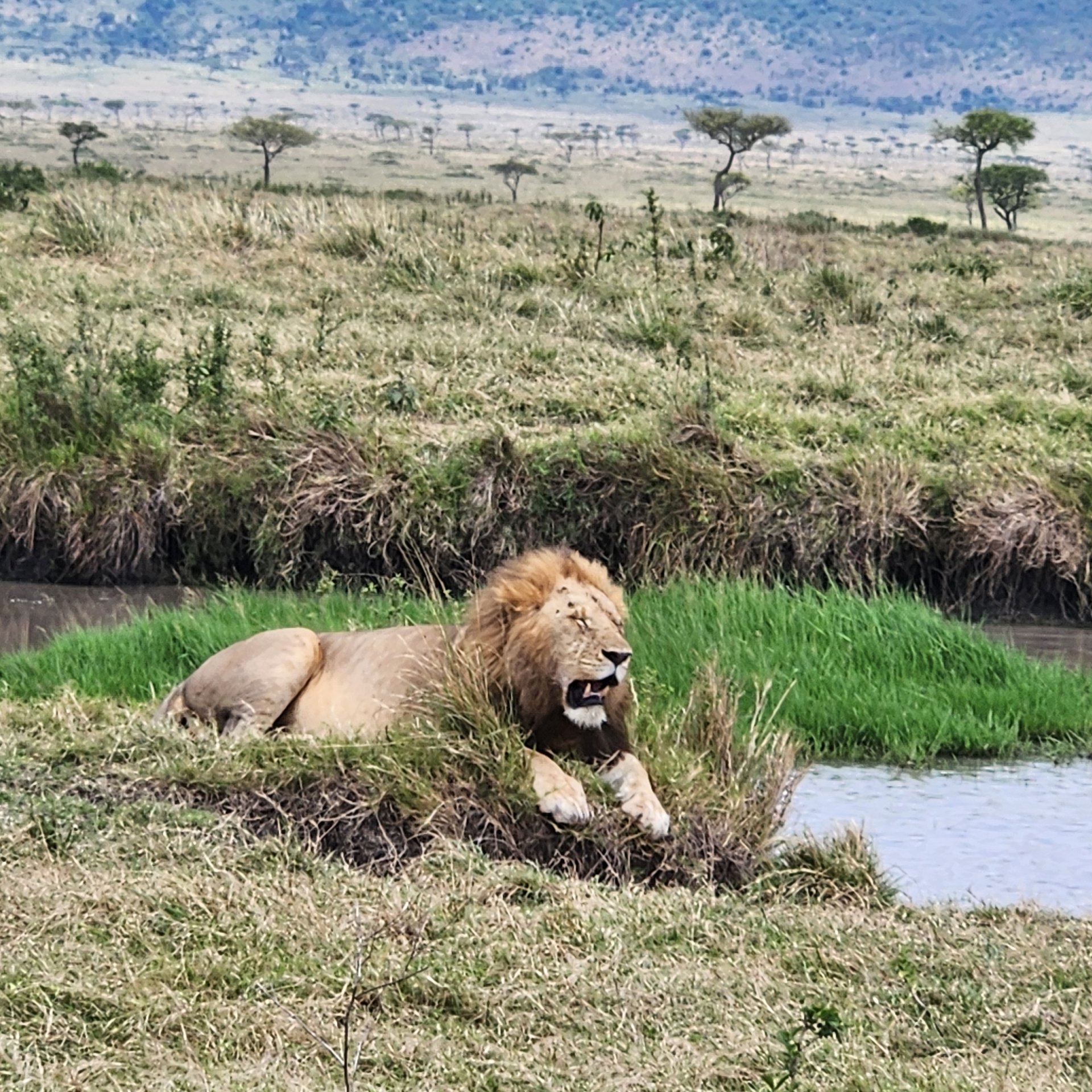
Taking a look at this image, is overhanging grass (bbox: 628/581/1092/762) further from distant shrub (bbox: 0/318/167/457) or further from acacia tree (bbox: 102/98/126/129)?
acacia tree (bbox: 102/98/126/129)

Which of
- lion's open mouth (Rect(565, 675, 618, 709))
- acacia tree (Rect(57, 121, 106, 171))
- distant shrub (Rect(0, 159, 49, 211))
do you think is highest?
lion's open mouth (Rect(565, 675, 618, 709))

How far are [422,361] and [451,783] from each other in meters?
8.48

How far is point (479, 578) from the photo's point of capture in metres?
12.4

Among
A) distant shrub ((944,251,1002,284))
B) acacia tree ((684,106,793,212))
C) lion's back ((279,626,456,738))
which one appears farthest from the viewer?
acacia tree ((684,106,793,212))

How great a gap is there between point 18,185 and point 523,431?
42.4 feet

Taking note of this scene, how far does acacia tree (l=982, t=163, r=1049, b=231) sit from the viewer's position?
189 feet

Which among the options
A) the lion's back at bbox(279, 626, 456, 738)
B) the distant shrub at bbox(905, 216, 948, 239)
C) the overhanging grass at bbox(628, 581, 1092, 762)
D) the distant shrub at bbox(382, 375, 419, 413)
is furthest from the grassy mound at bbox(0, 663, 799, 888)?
the distant shrub at bbox(905, 216, 948, 239)

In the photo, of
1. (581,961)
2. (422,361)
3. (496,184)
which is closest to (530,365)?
(422,361)

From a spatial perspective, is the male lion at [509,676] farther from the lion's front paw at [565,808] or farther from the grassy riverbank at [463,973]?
the grassy riverbank at [463,973]

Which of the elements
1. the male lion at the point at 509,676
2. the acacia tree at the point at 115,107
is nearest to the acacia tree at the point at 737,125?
the male lion at the point at 509,676

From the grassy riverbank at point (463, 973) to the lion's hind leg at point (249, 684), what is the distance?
3.08 ft

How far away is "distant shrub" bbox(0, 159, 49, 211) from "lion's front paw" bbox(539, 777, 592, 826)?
16523 mm

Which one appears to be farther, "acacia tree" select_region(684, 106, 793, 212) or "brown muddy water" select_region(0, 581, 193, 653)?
"acacia tree" select_region(684, 106, 793, 212)

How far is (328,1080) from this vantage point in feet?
15.0
